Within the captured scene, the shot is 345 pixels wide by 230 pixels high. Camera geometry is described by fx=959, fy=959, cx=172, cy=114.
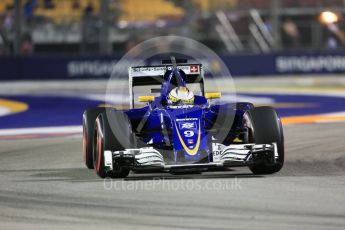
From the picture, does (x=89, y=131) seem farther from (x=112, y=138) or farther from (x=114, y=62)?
(x=114, y=62)

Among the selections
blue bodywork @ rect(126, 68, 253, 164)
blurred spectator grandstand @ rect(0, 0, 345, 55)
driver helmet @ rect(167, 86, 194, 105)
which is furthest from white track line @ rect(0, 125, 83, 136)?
blurred spectator grandstand @ rect(0, 0, 345, 55)

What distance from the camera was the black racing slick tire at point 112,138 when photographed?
35.0ft

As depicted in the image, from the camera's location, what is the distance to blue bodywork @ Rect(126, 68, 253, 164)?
1066 cm

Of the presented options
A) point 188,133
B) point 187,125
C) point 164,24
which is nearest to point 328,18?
point 164,24

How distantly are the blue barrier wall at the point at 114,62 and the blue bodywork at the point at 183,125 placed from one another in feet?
67.4

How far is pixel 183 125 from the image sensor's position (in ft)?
35.6

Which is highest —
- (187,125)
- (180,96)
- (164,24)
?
(164,24)

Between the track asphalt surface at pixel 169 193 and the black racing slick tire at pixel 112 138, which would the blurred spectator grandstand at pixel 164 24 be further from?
the black racing slick tire at pixel 112 138

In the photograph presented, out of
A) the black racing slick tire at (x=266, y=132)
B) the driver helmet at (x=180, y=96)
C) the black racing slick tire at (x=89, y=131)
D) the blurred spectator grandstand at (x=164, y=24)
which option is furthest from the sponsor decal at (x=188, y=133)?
the blurred spectator grandstand at (x=164, y=24)

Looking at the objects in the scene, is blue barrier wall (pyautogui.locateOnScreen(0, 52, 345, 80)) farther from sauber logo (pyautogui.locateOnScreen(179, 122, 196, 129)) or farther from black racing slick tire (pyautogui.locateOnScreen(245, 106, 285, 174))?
sauber logo (pyautogui.locateOnScreen(179, 122, 196, 129))

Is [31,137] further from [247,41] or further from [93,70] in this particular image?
[247,41]

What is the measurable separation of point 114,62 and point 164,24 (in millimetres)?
2559

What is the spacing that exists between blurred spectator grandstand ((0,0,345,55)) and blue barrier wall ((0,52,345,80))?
1.55 feet

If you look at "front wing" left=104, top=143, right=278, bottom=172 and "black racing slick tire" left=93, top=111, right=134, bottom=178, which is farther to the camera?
"black racing slick tire" left=93, top=111, right=134, bottom=178
